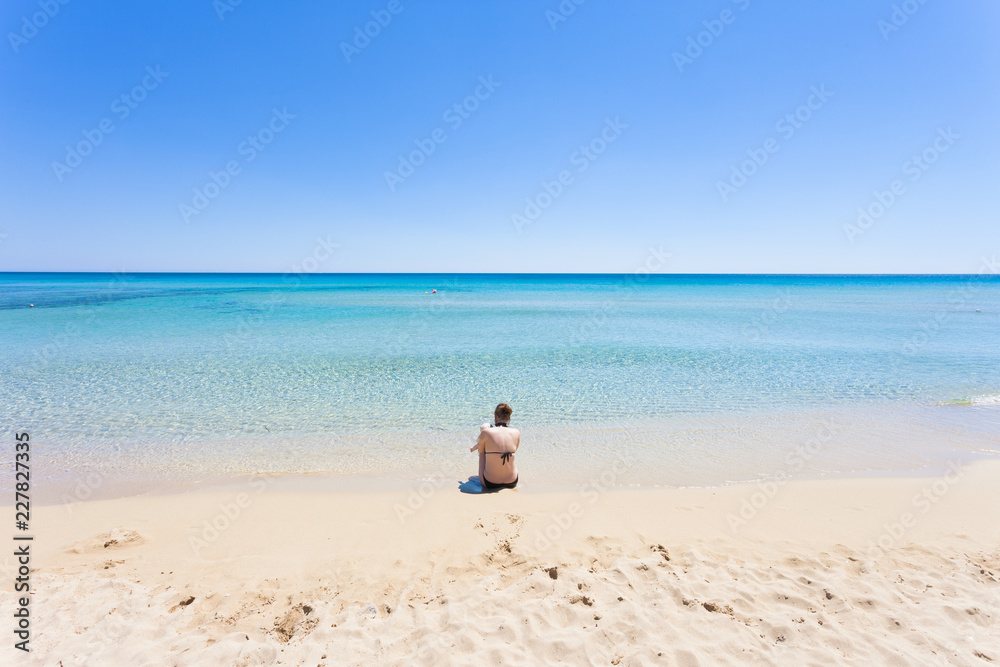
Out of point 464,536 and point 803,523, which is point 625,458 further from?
point 464,536

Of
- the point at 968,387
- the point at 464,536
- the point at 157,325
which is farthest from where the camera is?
the point at 157,325

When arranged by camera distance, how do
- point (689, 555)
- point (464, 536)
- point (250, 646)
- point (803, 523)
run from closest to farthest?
1. point (250, 646)
2. point (689, 555)
3. point (464, 536)
4. point (803, 523)

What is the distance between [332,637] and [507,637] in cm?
133

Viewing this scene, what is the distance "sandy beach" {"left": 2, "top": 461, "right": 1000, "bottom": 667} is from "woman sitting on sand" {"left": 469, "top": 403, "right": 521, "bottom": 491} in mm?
349

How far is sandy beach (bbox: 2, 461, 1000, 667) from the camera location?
3.33m

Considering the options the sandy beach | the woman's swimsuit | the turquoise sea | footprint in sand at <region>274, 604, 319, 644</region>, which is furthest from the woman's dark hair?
footprint in sand at <region>274, 604, 319, 644</region>

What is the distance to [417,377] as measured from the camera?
1264 cm

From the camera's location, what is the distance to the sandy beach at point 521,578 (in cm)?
333

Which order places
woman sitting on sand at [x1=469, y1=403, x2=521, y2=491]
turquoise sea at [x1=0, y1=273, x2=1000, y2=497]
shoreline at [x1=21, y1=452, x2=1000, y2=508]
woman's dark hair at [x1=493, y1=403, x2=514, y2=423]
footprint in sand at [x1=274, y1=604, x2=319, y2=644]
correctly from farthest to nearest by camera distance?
1. turquoise sea at [x1=0, y1=273, x2=1000, y2=497]
2. shoreline at [x1=21, y1=452, x2=1000, y2=508]
3. woman's dark hair at [x1=493, y1=403, x2=514, y2=423]
4. woman sitting on sand at [x1=469, y1=403, x2=521, y2=491]
5. footprint in sand at [x1=274, y1=604, x2=319, y2=644]

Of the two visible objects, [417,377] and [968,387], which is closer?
[968,387]

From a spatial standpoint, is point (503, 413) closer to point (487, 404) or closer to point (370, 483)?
point (370, 483)

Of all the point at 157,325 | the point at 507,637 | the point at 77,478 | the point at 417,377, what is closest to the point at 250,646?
the point at 507,637

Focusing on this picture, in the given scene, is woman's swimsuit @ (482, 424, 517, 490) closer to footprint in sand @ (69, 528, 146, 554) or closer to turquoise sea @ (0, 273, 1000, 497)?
turquoise sea @ (0, 273, 1000, 497)

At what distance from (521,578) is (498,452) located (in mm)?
2110
